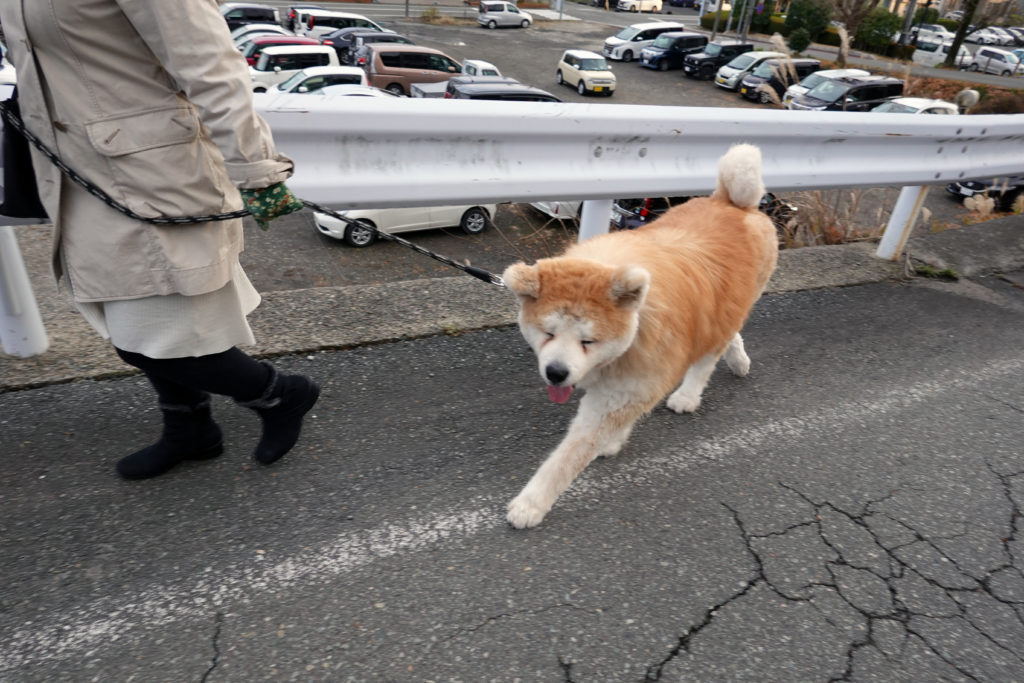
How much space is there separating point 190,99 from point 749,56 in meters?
33.7

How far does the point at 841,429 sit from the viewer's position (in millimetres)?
3012

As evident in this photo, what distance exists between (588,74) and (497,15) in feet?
58.4

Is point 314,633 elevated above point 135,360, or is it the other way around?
point 135,360

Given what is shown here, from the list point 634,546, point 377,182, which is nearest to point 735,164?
point 377,182

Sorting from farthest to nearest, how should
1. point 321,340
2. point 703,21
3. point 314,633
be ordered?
point 703,21
point 321,340
point 314,633

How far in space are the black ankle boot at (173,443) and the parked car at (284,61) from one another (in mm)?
20636

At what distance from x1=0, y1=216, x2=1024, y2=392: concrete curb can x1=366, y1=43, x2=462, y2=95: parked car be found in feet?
66.4

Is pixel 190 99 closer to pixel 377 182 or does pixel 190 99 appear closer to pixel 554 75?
pixel 377 182

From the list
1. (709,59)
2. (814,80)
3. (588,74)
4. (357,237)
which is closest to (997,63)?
(709,59)

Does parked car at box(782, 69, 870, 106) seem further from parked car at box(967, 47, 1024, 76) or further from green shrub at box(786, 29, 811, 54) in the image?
parked car at box(967, 47, 1024, 76)

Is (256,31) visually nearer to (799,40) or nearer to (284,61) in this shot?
(284,61)

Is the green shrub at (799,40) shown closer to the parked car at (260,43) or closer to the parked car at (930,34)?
the parked car at (930,34)

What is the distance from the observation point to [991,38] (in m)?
44.9

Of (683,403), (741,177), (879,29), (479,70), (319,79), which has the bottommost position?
(479,70)
